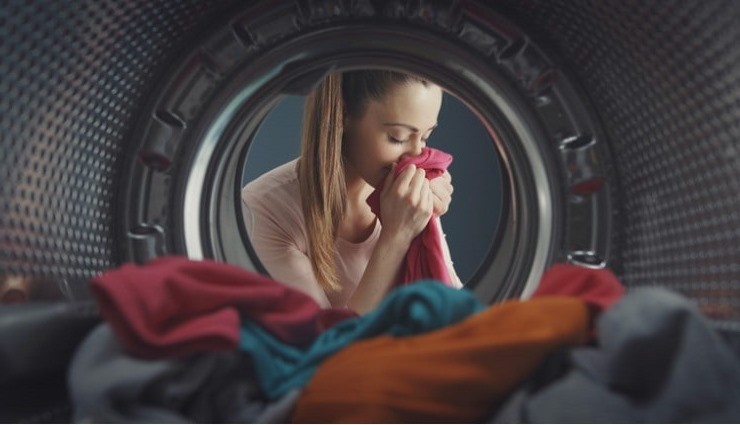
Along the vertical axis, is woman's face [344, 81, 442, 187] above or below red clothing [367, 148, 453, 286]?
above

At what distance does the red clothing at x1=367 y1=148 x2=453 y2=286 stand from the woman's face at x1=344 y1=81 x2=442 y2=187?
20 millimetres

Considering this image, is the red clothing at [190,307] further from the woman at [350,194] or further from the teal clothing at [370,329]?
the woman at [350,194]

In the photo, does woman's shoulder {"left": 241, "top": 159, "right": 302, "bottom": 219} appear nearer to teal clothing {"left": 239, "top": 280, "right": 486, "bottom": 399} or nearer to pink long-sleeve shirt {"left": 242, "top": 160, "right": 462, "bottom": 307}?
pink long-sleeve shirt {"left": 242, "top": 160, "right": 462, "bottom": 307}

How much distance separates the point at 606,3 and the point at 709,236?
21 centimetres

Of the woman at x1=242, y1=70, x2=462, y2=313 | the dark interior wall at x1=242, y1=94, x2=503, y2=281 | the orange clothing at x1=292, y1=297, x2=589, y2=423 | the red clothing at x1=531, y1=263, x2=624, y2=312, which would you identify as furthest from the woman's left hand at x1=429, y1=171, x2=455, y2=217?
the dark interior wall at x1=242, y1=94, x2=503, y2=281

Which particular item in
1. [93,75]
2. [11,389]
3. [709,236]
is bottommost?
[11,389]

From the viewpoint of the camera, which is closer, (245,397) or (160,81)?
(245,397)

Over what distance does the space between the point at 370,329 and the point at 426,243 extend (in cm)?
70

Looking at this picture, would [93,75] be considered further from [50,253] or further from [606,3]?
[606,3]

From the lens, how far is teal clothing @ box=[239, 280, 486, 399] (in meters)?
0.52

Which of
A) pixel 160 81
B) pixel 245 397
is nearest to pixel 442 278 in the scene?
pixel 160 81

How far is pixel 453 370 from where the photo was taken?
17.9 inches

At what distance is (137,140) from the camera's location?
0.78 m

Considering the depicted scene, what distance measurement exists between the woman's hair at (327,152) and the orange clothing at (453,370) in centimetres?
84
